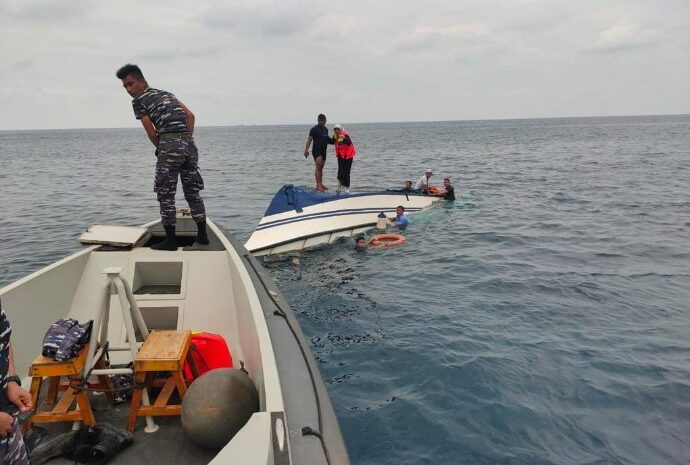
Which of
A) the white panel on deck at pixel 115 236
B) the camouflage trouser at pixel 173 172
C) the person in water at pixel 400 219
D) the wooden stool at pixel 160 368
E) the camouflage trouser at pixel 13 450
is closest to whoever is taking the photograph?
the camouflage trouser at pixel 13 450

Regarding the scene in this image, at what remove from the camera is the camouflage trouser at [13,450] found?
2.41m

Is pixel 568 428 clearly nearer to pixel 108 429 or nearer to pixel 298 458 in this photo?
pixel 298 458

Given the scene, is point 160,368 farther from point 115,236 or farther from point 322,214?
point 322,214

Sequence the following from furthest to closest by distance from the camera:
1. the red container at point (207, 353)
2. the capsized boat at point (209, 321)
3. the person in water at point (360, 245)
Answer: the person in water at point (360, 245)
the red container at point (207, 353)
the capsized boat at point (209, 321)

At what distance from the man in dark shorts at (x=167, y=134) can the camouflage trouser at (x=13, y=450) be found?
3.95 metres

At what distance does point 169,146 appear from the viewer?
6.05 meters

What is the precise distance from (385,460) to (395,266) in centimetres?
719

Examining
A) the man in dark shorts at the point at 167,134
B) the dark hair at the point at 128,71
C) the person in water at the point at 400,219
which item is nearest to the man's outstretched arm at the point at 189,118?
the man in dark shorts at the point at 167,134

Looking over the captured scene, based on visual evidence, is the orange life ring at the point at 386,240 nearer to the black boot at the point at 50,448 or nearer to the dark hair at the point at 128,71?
the dark hair at the point at 128,71

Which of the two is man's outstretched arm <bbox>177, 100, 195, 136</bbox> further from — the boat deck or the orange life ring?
the orange life ring

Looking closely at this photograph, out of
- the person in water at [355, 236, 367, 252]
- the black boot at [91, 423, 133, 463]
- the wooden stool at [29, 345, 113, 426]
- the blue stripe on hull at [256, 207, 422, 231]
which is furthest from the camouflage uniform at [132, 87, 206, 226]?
the person in water at [355, 236, 367, 252]

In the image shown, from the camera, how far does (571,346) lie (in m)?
7.50

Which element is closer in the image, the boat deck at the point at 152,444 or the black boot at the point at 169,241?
the boat deck at the point at 152,444

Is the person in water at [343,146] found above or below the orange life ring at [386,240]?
above
